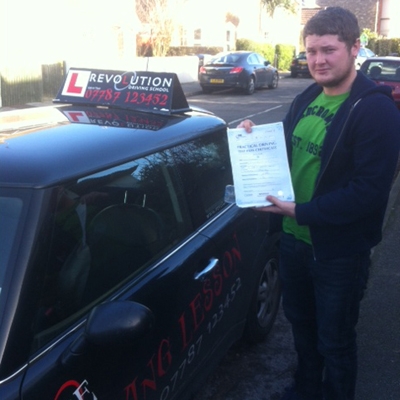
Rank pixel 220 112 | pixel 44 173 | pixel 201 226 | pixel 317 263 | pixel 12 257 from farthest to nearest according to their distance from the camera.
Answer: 1. pixel 220 112
2. pixel 201 226
3. pixel 317 263
4. pixel 44 173
5. pixel 12 257

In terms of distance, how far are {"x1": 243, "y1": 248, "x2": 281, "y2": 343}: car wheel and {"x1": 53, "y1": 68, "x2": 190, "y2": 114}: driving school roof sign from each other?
3.73 feet

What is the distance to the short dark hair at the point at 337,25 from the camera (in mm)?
2541

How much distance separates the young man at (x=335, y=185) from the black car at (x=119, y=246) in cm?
47

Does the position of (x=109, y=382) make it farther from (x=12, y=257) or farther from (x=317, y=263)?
(x=317, y=263)

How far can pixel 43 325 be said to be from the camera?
2100 millimetres

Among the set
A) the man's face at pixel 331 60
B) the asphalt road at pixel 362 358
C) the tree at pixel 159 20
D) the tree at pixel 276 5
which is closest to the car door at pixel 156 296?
the asphalt road at pixel 362 358

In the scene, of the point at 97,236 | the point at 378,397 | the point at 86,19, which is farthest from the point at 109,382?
the point at 86,19

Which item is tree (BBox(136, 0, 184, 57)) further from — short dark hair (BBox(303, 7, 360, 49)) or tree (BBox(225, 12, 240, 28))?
short dark hair (BBox(303, 7, 360, 49))

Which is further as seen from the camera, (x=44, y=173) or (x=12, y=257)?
(x=44, y=173)

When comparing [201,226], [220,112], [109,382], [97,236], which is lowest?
[220,112]

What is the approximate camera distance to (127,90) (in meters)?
3.64

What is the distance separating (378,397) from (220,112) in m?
13.9

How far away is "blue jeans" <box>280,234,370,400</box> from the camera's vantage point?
9.12ft

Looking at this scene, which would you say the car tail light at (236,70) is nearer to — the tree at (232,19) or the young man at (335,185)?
the tree at (232,19)
